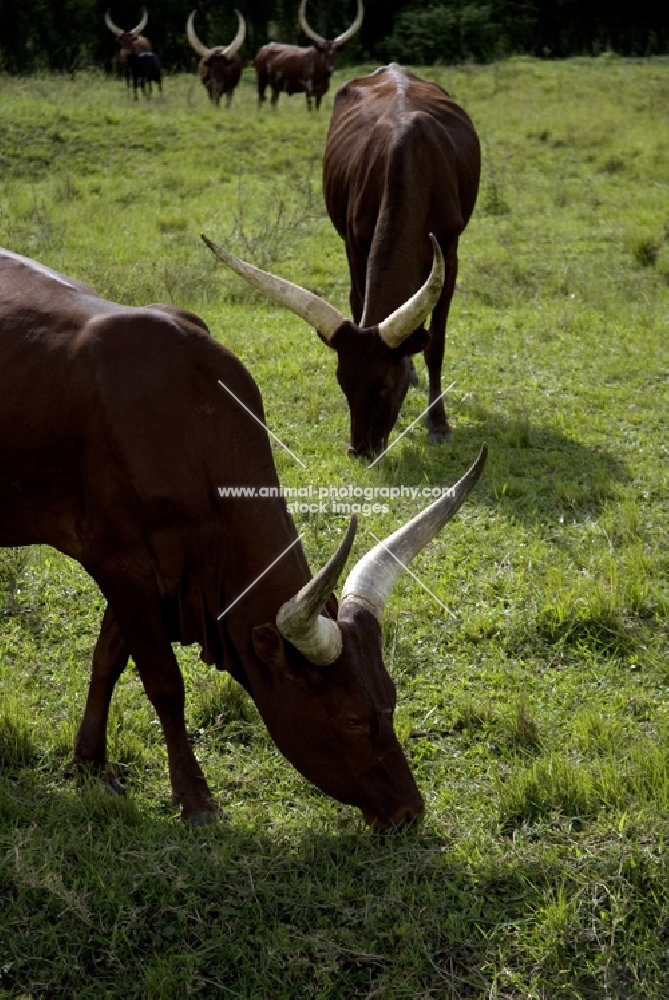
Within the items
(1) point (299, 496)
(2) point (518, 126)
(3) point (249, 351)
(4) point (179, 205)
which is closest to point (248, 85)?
(2) point (518, 126)

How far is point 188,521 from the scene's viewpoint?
11.1ft

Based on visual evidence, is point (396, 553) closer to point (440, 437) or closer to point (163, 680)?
point (163, 680)

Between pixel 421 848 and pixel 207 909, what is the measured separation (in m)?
0.69

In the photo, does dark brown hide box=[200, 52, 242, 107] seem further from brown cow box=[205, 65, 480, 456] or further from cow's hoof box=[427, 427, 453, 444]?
cow's hoof box=[427, 427, 453, 444]

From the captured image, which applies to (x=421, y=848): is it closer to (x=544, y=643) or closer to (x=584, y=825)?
(x=584, y=825)

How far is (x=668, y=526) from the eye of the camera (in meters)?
5.66

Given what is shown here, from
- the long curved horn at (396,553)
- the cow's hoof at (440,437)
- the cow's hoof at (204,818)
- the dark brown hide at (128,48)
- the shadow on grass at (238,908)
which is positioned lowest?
the cow's hoof at (440,437)

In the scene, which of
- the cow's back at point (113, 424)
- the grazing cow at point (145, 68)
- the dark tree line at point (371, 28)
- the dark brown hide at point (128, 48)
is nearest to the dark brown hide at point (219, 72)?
the grazing cow at point (145, 68)

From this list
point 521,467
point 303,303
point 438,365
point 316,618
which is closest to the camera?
point 316,618

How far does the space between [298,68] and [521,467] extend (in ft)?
55.3

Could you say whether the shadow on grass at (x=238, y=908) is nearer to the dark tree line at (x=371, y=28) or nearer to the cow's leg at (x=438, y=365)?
the cow's leg at (x=438, y=365)

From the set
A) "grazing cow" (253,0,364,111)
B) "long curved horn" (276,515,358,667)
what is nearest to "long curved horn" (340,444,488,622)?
"long curved horn" (276,515,358,667)

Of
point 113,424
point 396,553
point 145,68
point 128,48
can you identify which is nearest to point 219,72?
point 145,68

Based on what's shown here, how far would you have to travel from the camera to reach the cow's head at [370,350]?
578 cm
